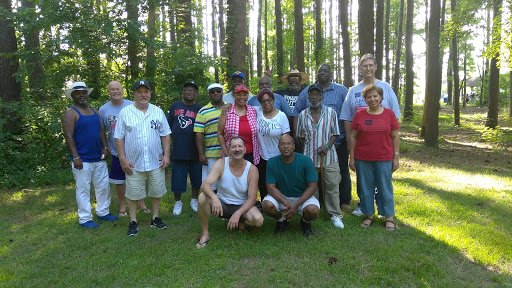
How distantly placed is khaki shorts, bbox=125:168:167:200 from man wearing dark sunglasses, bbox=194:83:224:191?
752mm

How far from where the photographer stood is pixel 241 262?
3.83 m

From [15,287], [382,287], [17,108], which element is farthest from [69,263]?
[17,108]

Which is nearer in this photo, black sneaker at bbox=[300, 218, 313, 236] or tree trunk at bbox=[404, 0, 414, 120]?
black sneaker at bbox=[300, 218, 313, 236]

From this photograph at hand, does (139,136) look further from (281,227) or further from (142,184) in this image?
(281,227)

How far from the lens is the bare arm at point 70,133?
16.2 feet

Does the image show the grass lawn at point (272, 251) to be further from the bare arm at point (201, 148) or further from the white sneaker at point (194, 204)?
the bare arm at point (201, 148)

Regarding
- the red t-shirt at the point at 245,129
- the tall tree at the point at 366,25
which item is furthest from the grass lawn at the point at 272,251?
the tall tree at the point at 366,25

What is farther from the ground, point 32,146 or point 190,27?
point 190,27

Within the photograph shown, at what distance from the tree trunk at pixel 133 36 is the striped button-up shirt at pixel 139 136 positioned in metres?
3.61

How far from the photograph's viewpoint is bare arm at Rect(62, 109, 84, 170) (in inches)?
194

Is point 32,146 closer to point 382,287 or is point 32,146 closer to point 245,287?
point 245,287

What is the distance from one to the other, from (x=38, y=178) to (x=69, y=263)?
5.24 m

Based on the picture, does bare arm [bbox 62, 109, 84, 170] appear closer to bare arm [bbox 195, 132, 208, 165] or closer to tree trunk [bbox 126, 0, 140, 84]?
bare arm [bbox 195, 132, 208, 165]

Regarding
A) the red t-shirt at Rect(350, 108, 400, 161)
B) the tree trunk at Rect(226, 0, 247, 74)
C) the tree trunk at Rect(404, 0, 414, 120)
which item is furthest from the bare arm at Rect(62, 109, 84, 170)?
the tree trunk at Rect(404, 0, 414, 120)
